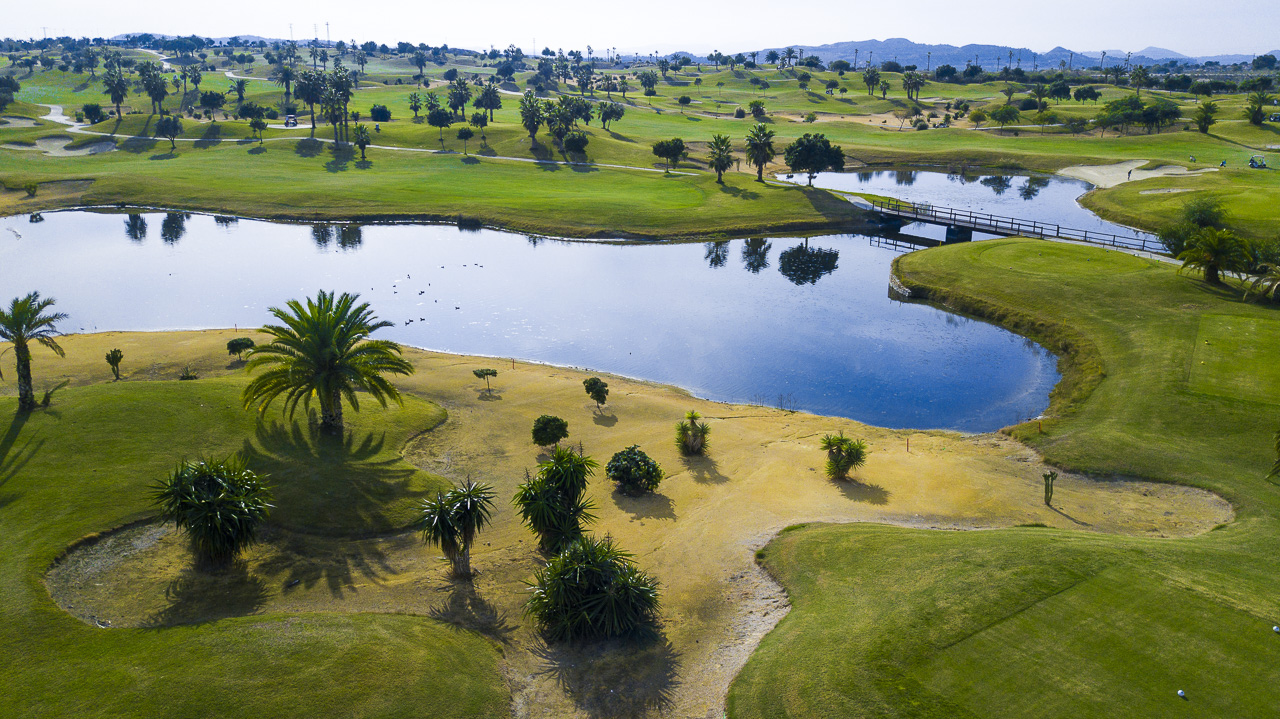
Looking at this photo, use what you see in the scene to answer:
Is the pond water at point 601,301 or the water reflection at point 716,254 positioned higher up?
the water reflection at point 716,254

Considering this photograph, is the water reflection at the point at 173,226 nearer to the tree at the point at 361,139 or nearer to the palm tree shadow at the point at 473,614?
the tree at the point at 361,139

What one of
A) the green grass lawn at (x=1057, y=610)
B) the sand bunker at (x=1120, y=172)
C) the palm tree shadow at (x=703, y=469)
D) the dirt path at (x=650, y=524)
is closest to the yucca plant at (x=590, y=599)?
the dirt path at (x=650, y=524)

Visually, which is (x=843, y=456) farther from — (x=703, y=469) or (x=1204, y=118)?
(x=1204, y=118)

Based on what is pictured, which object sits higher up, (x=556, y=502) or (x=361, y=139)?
(x=361, y=139)

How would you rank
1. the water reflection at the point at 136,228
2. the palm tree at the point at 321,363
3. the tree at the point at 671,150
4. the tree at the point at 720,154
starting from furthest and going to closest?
the tree at the point at 671,150
the tree at the point at 720,154
the water reflection at the point at 136,228
the palm tree at the point at 321,363

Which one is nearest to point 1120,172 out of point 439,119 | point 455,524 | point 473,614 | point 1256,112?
point 1256,112

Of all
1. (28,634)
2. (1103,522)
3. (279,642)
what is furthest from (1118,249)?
(28,634)

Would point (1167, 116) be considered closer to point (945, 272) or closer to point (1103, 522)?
point (945, 272)
